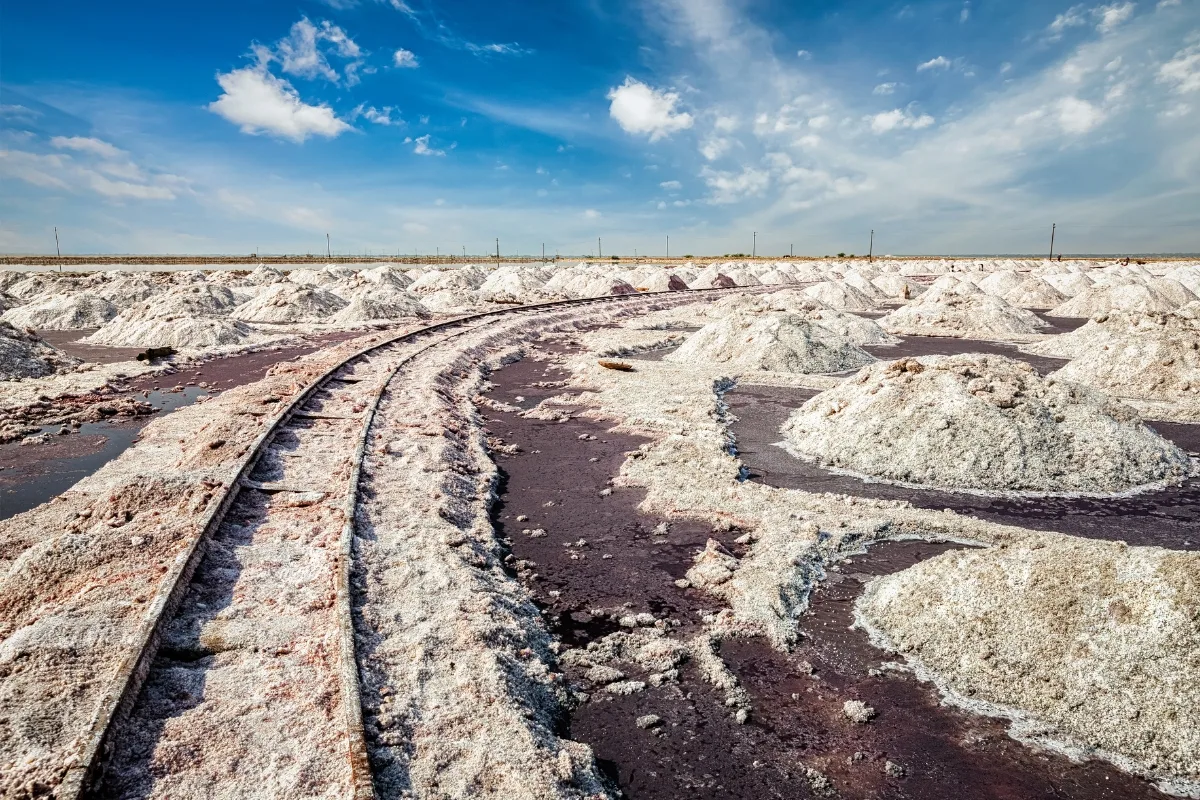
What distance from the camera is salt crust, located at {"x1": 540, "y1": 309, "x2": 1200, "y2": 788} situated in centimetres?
373

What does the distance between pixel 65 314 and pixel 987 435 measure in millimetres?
31030

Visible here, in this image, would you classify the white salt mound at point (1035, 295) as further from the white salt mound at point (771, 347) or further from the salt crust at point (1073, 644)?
the salt crust at point (1073, 644)

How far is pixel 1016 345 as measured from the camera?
19859mm

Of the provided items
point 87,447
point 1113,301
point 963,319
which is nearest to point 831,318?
point 963,319

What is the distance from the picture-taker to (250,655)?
4184mm

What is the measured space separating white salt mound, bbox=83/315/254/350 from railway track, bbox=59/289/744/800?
48.3 feet

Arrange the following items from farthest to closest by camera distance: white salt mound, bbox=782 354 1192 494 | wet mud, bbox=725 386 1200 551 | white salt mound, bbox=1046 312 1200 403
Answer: white salt mound, bbox=1046 312 1200 403, white salt mound, bbox=782 354 1192 494, wet mud, bbox=725 386 1200 551

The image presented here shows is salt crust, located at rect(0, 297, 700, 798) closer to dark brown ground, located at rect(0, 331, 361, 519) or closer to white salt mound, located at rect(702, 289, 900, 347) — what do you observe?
dark brown ground, located at rect(0, 331, 361, 519)

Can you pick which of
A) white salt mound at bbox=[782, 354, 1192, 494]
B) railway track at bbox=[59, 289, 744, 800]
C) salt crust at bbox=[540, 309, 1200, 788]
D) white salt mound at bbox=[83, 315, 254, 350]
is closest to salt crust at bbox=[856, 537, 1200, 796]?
salt crust at bbox=[540, 309, 1200, 788]

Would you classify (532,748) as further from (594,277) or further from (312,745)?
(594,277)

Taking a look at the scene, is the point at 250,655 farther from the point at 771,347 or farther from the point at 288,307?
the point at 288,307

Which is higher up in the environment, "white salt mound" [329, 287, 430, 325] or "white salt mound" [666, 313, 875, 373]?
"white salt mound" [329, 287, 430, 325]

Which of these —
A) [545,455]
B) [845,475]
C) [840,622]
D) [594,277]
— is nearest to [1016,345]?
[845,475]

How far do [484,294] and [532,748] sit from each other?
1391 inches
